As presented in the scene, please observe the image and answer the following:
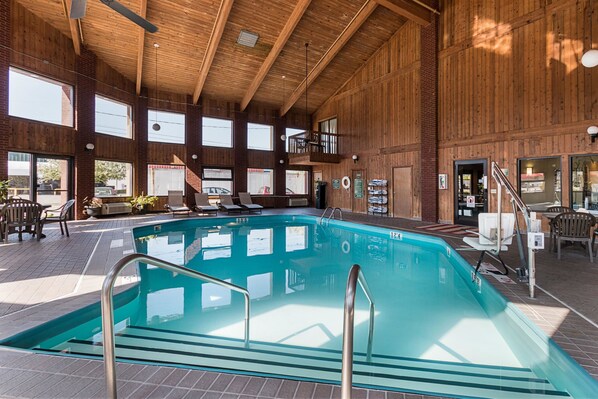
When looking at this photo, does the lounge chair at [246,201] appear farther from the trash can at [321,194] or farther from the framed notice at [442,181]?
the framed notice at [442,181]

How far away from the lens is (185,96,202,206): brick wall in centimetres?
1311

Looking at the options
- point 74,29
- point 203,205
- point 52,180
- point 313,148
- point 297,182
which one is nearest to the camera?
point 74,29

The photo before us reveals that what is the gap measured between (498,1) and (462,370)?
9.84m

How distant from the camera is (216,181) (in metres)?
14.0

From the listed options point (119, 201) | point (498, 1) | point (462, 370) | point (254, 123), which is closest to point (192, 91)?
point (254, 123)

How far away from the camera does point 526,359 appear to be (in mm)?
2469

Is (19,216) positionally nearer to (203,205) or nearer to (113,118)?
(113,118)

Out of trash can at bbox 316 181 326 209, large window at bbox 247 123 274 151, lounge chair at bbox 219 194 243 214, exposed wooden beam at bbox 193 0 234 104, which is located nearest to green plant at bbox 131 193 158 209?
lounge chair at bbox 219 194 243 214

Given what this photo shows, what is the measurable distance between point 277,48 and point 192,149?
572cm

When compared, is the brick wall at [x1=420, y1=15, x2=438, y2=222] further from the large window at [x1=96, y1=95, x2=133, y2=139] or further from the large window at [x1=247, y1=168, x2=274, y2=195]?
the large window at [x1=96, y1=95, x2=133, y2=139]

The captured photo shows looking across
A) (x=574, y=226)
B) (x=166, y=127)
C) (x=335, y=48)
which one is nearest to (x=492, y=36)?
(x=335, y=48)

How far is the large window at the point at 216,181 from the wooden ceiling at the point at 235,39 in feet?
11.3

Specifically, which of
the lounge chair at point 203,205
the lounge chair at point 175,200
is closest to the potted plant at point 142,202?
the lounge chair at point 175,200

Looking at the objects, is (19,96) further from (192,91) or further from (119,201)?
(192,91)
